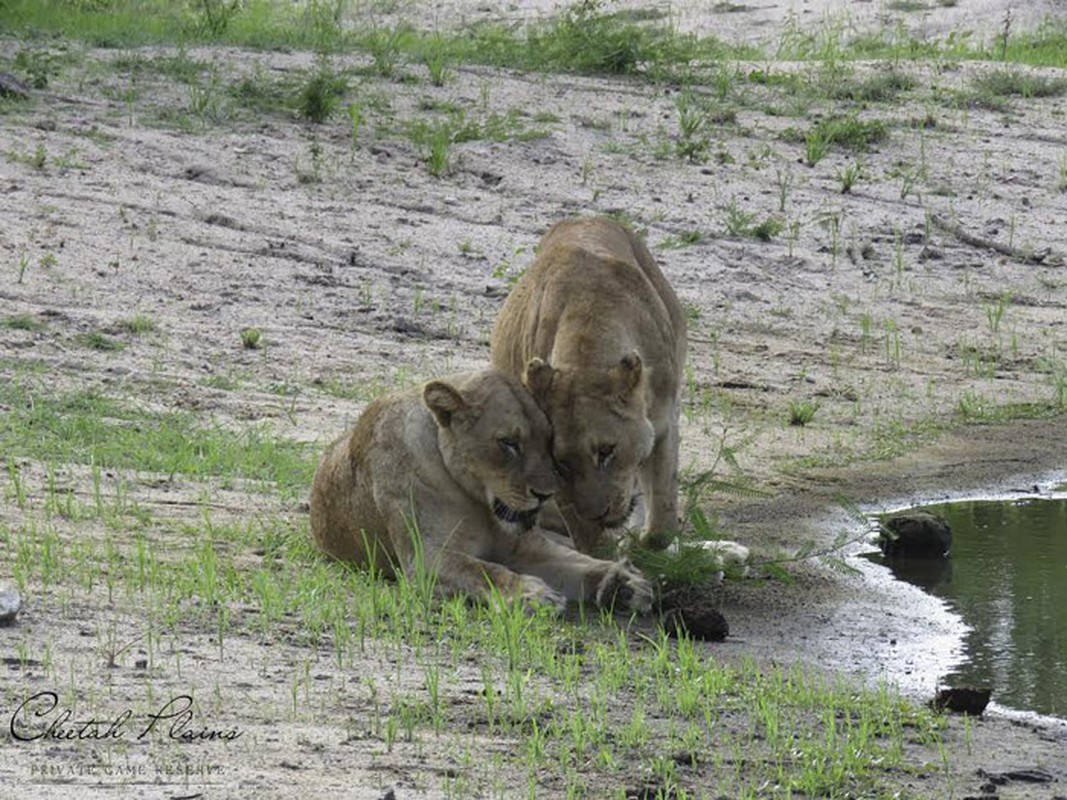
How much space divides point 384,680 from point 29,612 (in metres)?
1.17

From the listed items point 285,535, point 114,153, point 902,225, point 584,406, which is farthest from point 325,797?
point 902,225

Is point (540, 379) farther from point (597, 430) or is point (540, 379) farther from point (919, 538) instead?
point (919, 538)

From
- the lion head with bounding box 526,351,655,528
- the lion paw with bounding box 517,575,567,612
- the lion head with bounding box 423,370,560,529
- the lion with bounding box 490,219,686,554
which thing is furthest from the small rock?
the lion paw with bounding box 517,575,567,612

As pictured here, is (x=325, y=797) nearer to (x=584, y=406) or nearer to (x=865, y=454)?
(x=584, y=406)

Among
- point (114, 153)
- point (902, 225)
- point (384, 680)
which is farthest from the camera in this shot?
point (902, 225)

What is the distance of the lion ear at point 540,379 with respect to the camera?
7.73 metres

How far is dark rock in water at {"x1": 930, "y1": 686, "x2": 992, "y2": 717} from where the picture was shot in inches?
262

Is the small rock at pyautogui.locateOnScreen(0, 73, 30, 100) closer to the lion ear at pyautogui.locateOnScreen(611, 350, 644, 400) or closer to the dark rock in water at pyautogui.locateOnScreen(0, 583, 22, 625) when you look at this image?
the lion ear at pyautogui.locateOnScreen(611, 350, 644, 400)

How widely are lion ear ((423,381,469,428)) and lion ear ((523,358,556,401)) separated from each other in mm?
235

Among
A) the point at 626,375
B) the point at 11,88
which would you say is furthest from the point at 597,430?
the point at 11,88

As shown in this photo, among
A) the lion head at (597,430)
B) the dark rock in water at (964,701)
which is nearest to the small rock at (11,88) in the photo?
the lion head at (597,430)

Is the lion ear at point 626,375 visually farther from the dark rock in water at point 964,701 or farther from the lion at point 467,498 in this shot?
the dark rock in water at point 964,701

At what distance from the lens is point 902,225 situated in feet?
48.2

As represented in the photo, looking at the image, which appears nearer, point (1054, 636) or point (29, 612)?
point (29, 612)
